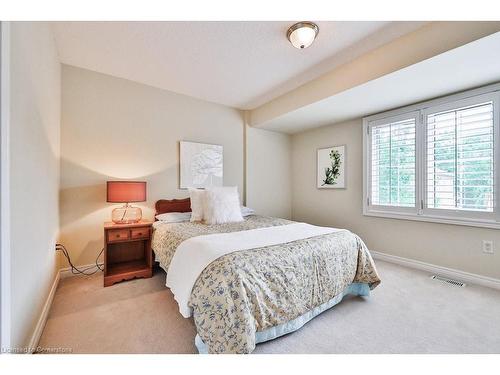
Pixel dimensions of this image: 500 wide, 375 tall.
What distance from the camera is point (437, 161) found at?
107 inches

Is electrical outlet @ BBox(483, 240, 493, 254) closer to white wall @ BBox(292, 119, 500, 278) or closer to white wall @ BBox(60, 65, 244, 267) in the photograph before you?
white wall @ BBox(292, 119, 500, 278)

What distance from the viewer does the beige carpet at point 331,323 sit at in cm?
149

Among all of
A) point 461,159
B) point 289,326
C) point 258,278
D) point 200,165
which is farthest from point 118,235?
point 461,159

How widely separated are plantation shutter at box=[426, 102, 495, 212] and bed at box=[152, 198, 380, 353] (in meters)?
1.48

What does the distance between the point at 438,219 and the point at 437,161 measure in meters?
0.71

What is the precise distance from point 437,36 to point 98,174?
146 inches

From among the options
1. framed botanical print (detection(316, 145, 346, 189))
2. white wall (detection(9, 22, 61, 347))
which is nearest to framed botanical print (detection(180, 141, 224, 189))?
white wall (detection(9, 22, 61, 347))

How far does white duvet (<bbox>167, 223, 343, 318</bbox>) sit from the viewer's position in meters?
1.51

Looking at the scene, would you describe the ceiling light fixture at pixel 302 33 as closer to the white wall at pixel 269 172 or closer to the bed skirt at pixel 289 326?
the white wall at pixel 269 172

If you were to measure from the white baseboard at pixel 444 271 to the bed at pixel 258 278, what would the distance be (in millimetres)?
1276

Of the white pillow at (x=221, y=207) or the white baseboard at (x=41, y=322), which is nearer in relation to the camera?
the white baseboard at (x=41, y=322)

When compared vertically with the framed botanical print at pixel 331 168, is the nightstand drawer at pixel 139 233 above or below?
below

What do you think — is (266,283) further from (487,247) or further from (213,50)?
(487,247)

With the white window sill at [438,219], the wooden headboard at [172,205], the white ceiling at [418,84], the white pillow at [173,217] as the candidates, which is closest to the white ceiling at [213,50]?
the white ceiling at [418,84]
